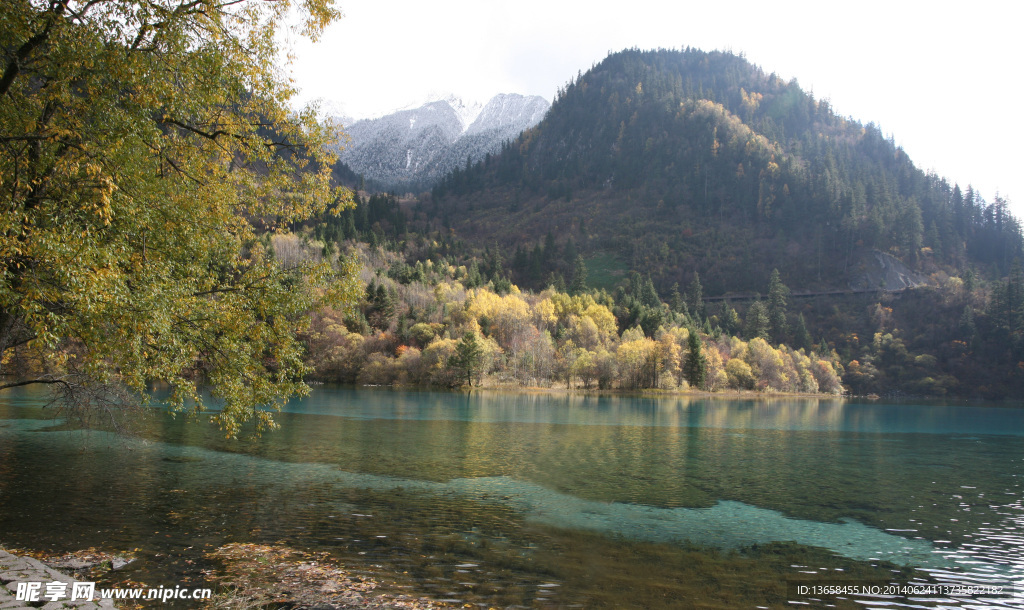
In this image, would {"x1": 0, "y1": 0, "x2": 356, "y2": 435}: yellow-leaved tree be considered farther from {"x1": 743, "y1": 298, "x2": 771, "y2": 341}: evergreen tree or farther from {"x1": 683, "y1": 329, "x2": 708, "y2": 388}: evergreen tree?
{"x1": 743, "y1": 298, "x2": 771, "y2": 341}: evergreen tree

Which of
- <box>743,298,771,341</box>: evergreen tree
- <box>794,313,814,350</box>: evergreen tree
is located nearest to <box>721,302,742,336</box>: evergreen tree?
<box>743,298,771,341</box>: evergreen tree

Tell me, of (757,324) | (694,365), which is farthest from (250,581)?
(757,324)

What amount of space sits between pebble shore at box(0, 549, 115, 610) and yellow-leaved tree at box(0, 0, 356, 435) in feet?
12.6

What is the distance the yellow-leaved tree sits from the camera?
10469mm

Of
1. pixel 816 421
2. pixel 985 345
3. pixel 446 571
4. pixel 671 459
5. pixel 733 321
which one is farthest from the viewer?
pixel 733 321

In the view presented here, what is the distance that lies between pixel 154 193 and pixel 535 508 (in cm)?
1671

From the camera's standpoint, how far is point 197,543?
1517cm

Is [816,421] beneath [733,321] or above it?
beneath

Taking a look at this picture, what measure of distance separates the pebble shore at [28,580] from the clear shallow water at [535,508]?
2.61 m

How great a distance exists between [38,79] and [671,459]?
3571 cm

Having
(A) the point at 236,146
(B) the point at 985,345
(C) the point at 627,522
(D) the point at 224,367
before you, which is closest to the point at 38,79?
(A) the point at 236,146

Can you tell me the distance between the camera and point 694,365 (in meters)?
128

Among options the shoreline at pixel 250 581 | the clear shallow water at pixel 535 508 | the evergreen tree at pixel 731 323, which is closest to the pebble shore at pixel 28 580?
the shoreline at pixel 250 581

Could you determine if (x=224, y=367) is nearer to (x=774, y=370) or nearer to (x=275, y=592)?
(x=275, y=592)
